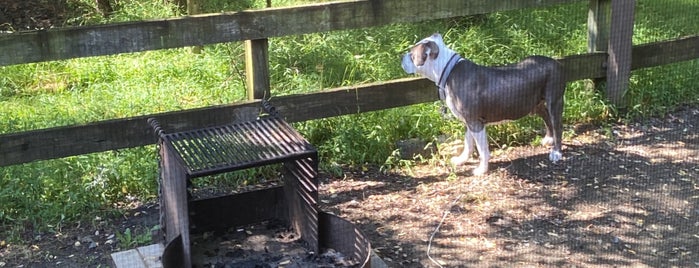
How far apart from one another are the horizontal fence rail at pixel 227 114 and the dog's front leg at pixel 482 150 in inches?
21.2

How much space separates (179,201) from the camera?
3.33 meters

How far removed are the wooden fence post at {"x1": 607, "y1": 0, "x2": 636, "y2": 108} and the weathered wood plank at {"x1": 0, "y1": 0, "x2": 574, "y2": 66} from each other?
0.94 meters

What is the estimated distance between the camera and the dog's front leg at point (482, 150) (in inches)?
183

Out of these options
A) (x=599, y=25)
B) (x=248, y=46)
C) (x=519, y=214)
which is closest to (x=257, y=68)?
(x=248, y=46)

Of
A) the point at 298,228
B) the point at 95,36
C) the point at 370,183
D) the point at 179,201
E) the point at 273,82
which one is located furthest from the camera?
the point at 273,82

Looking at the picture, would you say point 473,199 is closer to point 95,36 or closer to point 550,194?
point 550,194

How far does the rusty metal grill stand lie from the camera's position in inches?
130

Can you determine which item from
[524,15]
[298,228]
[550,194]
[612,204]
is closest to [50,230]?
[298,228]

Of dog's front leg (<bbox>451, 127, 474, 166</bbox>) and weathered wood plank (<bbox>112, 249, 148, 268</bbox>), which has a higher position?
dog's front leg (<bbox>451, 127, 474, 166</bbox>)

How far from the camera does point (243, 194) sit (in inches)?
153

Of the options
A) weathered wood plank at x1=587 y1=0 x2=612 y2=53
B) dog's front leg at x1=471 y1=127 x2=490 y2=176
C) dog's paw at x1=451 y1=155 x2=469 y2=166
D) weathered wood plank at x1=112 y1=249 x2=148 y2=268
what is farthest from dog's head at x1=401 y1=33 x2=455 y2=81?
weathered wood plank at x1=112 y1=249 x2=148 y2=268

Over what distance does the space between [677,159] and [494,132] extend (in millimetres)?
1109

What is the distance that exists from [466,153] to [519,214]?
2.30 ft

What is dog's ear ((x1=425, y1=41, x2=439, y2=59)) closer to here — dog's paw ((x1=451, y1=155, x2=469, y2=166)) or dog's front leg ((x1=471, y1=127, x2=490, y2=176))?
dog's front leg ((x1=471, y1=127, x2=490, y2=176))
